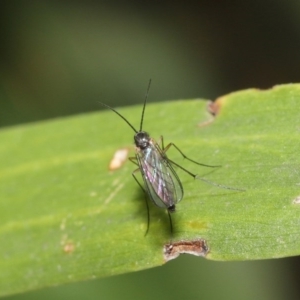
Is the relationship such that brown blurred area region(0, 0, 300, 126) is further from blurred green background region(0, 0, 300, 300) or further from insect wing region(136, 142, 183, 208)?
insect wing region(136, 142, 183, 208)

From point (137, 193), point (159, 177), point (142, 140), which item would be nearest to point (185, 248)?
point (159, 177)

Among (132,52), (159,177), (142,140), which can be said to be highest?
(132,52)

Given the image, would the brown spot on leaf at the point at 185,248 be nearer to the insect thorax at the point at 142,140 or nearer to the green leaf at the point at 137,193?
the green leaf at the point at 137,193

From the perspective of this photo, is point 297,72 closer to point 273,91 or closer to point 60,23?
point 273,91

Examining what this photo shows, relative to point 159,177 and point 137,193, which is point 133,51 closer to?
point 137,193

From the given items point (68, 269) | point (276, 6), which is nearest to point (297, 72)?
point (276, 6)

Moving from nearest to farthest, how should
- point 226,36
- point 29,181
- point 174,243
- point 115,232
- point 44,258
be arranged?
point 174,243 < point 115,232 < point 44,258 < point 29,181 < point 226,36

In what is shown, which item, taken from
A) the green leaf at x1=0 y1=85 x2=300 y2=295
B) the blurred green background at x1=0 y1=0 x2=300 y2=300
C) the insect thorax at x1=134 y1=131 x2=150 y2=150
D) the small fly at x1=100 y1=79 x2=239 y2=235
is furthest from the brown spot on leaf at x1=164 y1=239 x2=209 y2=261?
the blurred green background at x1=0 y1=0 x2=300 y2=300
